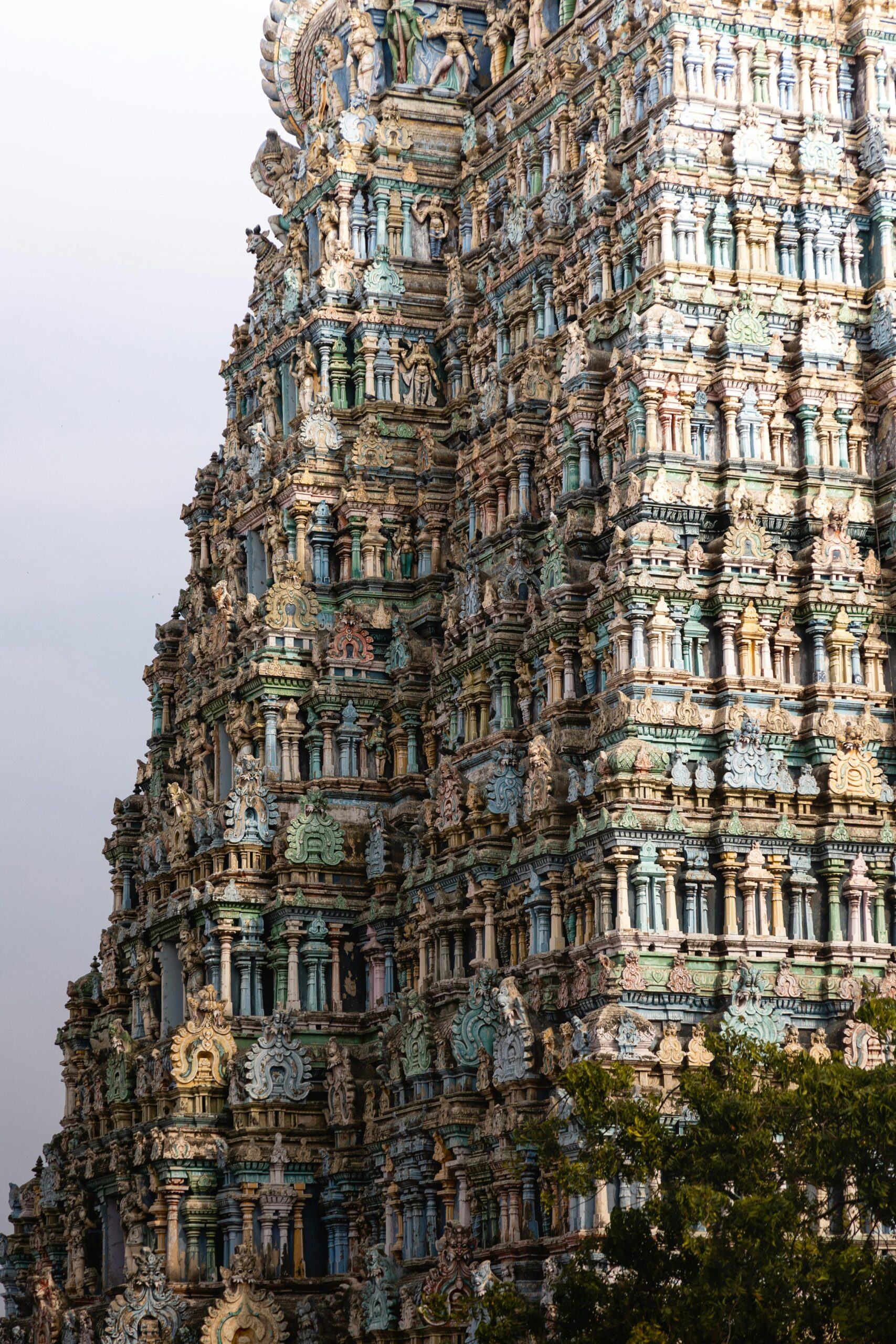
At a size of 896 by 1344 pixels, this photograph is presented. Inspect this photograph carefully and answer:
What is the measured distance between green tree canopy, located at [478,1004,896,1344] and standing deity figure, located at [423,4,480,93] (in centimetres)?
2728

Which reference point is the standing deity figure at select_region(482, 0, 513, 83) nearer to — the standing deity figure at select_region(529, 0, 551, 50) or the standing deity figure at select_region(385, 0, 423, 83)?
the standing deity figure at select_region(529, 0, 551, 50)

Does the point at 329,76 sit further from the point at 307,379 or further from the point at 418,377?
the point at 418,377

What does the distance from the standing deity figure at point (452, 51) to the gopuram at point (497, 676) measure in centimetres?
9

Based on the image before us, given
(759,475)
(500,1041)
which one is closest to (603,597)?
(759,475)

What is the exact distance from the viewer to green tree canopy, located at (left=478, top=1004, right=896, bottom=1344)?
37875 millimetres

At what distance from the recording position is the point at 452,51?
62.8 meters

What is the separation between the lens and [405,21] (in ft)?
207

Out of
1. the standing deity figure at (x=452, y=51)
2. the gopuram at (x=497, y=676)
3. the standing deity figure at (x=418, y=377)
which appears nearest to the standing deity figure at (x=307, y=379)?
the gopuram at (x=497, y=676)

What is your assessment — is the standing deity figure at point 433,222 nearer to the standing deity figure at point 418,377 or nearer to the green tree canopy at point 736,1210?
the standing deity figure at point 418,377

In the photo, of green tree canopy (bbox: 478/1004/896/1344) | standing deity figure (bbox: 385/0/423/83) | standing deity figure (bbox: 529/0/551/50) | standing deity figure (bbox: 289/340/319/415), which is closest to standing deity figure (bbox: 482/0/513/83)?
standing deity figure (bbox: 529/0/551/50)

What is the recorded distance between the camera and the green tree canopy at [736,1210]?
124ft

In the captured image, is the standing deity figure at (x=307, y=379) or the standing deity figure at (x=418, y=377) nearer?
the standing deity figure at (x=418, y=377)

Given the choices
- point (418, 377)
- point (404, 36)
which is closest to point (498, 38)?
point (404, 36)

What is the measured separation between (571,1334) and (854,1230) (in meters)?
6.60
